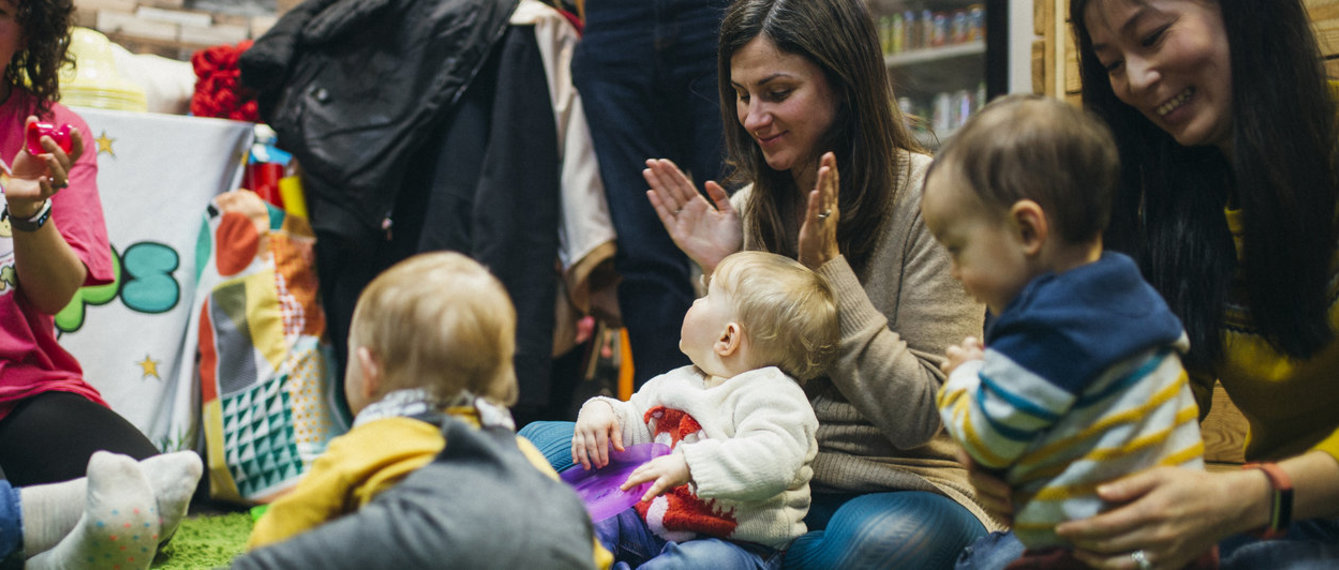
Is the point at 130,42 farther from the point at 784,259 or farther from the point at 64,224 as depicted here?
the point at 784,259

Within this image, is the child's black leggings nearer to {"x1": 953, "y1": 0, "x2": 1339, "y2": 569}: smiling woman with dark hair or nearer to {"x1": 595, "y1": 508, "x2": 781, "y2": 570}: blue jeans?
{"x1": 595, "y1": 508, "x2": 781, "y2": 570}: blue jeans

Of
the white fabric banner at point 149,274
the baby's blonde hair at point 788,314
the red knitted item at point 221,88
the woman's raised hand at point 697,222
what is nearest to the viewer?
the baby's blonde hair at point 788,314

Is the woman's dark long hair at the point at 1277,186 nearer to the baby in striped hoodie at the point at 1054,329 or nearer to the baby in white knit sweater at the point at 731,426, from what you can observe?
the baby in striped hoodie at the point at 1054,329

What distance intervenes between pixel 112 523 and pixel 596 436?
0.59m

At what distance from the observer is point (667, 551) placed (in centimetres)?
119

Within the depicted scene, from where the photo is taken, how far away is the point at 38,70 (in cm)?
165

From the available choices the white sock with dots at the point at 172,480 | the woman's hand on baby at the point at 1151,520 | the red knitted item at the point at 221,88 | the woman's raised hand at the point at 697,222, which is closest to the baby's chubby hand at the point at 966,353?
the woman's hand on baby at the point at 1151,520

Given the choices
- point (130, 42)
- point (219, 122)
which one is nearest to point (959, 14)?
point (219, 122)

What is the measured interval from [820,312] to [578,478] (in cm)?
38

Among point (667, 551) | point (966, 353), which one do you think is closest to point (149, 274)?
point (667, 551)

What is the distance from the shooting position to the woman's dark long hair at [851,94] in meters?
1.40

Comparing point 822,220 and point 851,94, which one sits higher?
point 851,94

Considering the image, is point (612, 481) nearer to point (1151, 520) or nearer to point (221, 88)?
point (1151, 520)

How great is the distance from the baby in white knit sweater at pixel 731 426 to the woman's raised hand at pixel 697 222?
18 centimetres
